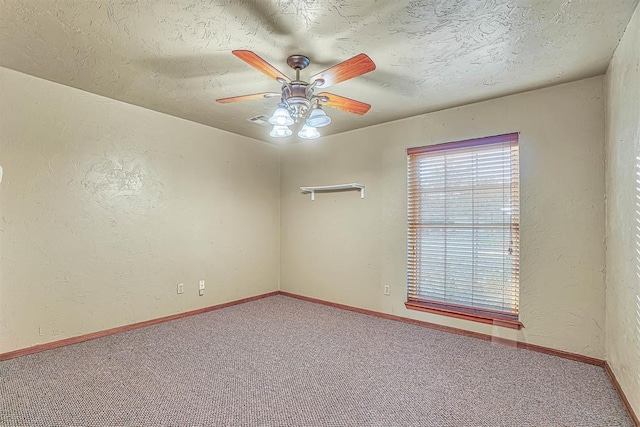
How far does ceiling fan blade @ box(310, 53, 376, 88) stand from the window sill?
2539mm

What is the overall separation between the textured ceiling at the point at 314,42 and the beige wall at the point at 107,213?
0.39 meters

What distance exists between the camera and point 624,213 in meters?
2.09

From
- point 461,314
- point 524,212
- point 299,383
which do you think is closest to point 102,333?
point 299,383

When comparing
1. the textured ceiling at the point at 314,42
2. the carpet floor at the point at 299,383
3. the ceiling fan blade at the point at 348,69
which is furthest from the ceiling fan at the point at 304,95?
the carpet floor at the point at 299,383

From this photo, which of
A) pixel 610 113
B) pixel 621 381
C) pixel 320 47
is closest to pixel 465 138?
pixel 610 113

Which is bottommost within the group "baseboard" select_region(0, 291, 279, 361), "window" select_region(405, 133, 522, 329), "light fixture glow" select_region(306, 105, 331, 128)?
"baseboard" select_region(0, 291, 279, 361)

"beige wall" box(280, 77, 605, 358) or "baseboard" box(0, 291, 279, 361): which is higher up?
"beige wall" box(280, 77, 605, 358)

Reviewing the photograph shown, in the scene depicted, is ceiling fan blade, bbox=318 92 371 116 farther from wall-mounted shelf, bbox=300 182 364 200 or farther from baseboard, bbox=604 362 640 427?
baseboard, bbox=604 362 640 427

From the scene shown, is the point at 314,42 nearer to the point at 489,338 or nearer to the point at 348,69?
the point at 348,69

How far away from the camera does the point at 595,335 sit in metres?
2.58

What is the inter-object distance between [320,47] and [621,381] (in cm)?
294

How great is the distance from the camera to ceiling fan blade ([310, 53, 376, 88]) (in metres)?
1.77

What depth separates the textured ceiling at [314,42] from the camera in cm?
178

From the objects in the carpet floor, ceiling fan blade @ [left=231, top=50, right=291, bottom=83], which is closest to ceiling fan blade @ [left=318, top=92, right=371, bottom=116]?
ceiling fan blade @ [left=231, top=50, right=291, bottom=83]
